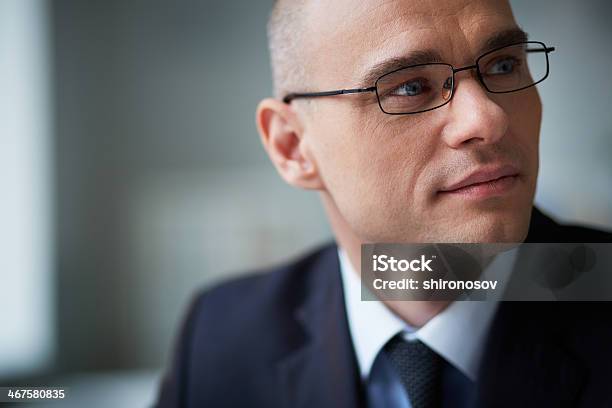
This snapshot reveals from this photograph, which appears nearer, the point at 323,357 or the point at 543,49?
the point at 543,49

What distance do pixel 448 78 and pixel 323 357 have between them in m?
0.39

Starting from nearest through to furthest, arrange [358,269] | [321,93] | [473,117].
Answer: [473,117], [321,93], [358,269]

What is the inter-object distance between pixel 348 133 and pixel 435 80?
10 centimetres

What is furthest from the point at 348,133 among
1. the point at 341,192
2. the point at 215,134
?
the point at 215,134

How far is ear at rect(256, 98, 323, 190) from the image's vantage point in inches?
24.6

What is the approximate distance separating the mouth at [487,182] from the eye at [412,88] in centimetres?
8

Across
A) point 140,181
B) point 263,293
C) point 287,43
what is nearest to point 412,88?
point 287,43

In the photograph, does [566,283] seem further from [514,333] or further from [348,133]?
[348,133]

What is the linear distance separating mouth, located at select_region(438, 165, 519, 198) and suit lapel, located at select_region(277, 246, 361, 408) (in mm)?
296

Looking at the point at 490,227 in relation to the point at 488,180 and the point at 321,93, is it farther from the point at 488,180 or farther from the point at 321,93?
the point at 321,93

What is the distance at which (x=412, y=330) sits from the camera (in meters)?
0.62

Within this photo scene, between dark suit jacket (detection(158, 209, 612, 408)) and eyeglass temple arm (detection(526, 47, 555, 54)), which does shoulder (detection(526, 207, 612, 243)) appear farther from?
eyeglass temple arm (detection(526, 47, 555, 54))

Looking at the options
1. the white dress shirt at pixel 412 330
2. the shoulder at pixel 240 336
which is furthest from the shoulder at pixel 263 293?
the white dress shirt at pixel 412 330

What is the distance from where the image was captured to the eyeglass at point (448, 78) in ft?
1.52
